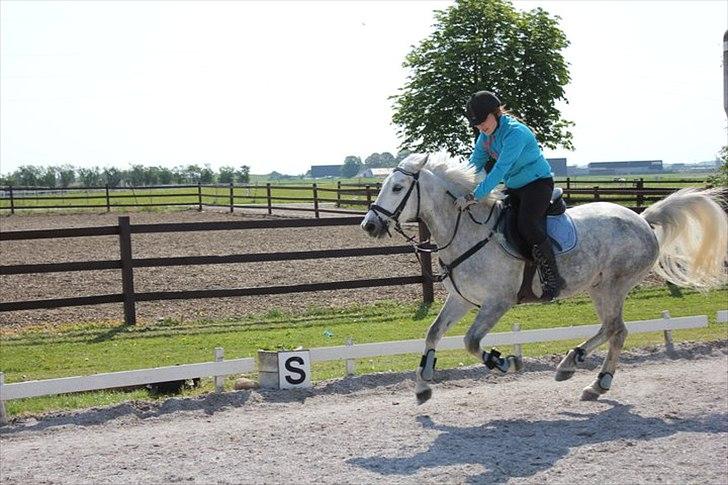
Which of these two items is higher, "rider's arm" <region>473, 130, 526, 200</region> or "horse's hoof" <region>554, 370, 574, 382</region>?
"rider's arm" <region>473, 130, 526, 200</region>

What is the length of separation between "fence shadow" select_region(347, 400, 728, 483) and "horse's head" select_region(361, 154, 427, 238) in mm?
1694

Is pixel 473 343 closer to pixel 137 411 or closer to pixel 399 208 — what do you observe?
pixel 399 208

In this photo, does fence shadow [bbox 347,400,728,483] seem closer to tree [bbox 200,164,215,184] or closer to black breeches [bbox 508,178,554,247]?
black breeches [bbox 508,178,554,247]

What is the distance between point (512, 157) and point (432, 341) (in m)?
1.73

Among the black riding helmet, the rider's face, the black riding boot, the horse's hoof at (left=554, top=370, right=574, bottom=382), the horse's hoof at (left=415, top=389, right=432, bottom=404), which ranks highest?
the black riding helmet

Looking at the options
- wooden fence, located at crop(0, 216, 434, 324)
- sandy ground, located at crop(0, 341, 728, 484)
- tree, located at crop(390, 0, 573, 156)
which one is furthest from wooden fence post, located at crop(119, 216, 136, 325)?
tree, located at crop(390, 0, 573, 156)

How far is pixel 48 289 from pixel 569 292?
34.4 feet

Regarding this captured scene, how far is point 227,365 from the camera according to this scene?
9.09 meters

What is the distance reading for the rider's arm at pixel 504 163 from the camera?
7.81 m

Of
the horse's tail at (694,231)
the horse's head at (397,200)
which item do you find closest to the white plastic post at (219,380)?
the horse's head at (397,200)

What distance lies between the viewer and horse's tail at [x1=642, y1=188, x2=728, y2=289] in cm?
934

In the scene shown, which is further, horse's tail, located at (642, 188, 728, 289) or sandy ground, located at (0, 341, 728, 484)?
horse's tail, located at (642, 188, 728, 289)

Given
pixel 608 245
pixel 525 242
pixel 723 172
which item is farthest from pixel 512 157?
pixel 723 172

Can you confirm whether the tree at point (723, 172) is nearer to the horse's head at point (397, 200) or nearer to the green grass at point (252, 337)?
the green grass at point (252, 337)
